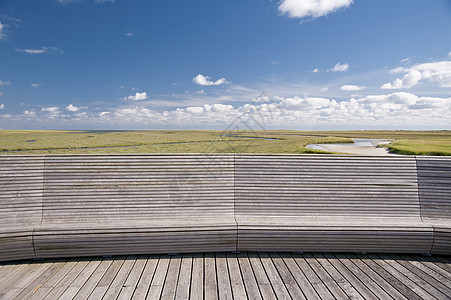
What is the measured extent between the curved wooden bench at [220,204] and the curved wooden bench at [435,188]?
13mm

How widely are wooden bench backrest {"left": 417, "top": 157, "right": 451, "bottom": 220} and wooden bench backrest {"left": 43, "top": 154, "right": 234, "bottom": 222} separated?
2831 millimetres

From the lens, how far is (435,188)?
3.46 meters

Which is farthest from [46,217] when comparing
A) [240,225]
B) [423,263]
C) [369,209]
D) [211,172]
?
[423,263]

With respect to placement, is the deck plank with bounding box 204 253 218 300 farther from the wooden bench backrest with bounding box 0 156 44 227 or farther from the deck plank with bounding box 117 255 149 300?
the wooden bench backrest with bounding box 0 156 44 227

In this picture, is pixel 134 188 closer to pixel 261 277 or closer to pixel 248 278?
pixel 248 278

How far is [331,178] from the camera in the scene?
3490mm

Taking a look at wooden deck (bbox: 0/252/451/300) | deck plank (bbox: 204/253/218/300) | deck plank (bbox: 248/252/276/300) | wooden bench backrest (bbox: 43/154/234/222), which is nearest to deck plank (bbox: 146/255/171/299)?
wooden deck (bbox: 0/252/451/300)

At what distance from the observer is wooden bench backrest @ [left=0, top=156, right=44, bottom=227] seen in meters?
3.11

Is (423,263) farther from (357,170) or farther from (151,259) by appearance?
(151,259)

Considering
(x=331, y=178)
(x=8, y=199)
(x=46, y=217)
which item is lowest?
(x=46, y=217)

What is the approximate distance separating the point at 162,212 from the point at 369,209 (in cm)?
296

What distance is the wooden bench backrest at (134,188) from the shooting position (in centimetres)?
323

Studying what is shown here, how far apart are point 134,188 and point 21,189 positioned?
1490 mm

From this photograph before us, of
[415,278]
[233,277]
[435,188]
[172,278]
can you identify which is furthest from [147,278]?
[435,188]
